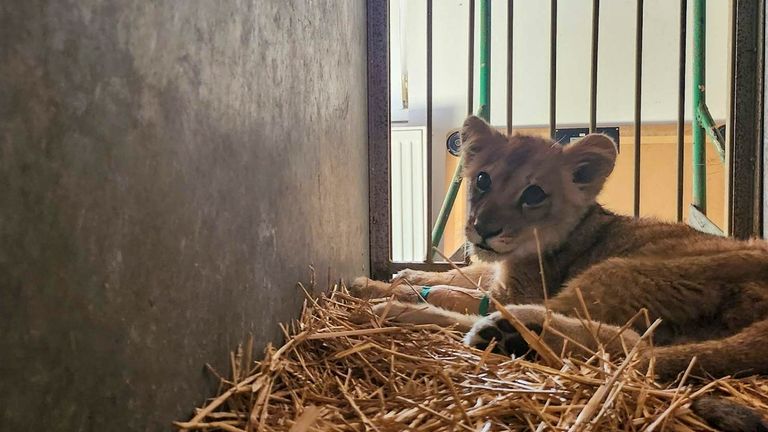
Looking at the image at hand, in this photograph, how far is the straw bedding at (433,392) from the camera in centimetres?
147

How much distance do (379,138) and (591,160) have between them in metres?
1.28

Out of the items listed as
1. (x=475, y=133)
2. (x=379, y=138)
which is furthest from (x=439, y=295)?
(x=379, y=138)

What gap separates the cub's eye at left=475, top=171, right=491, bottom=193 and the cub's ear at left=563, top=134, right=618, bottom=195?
0.38 metres

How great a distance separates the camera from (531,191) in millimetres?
2918

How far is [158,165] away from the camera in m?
1.32

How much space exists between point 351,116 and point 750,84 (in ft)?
7.15

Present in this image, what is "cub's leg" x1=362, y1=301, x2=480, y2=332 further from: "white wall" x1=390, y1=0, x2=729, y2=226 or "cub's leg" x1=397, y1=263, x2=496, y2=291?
"white wall" x1=390, y1=0, x2=729, y2=226

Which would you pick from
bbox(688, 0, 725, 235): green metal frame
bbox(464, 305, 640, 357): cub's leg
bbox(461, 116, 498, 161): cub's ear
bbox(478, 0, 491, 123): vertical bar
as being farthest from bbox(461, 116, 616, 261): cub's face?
bbox(688, 0, 725, 235): green metal frame

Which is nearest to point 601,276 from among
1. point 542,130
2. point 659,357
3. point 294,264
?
point 659,357

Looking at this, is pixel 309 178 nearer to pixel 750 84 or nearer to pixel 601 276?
pixel 601 276

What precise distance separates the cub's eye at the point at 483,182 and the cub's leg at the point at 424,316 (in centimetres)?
74

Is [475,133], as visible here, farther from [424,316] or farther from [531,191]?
[424,316]

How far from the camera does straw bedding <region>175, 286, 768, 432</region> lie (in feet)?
4.83

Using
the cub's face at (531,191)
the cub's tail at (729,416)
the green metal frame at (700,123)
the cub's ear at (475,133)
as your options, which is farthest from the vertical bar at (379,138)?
the cub's tail at (729,416)
